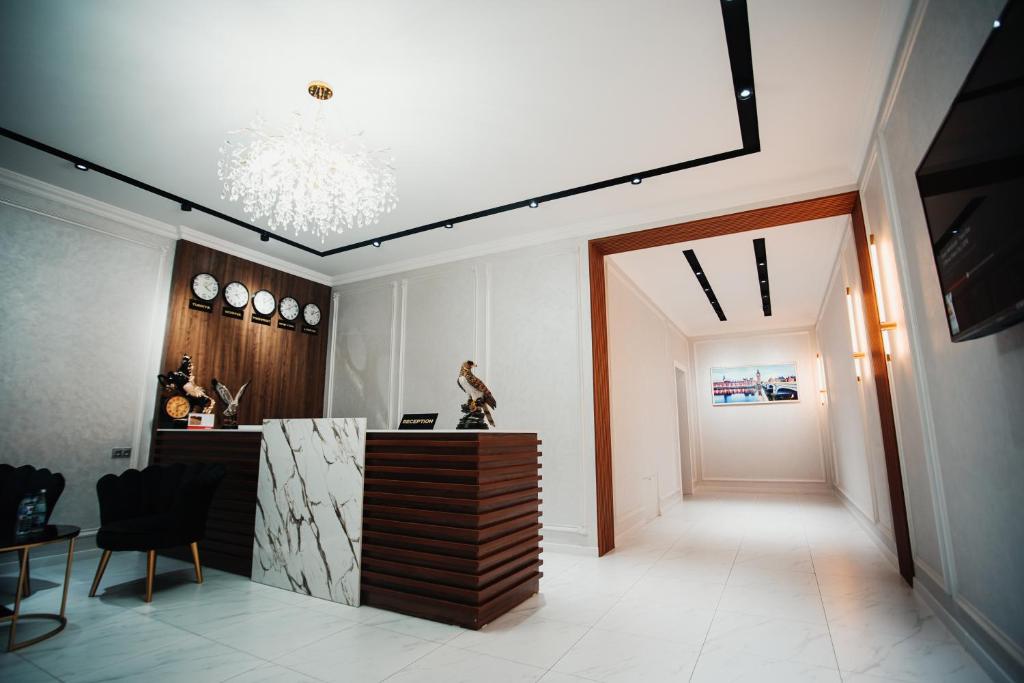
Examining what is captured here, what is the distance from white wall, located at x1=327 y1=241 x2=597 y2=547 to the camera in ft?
16.6

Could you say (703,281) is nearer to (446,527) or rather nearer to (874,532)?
(874,532)

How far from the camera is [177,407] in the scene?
17.1 ft

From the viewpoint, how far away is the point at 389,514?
323 centimetres

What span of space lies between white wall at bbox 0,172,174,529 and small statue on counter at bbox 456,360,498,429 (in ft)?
12.3

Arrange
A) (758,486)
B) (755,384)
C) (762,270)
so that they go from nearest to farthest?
(762,270)
(758,486)
(755,384)

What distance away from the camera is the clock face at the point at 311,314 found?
6.90 m

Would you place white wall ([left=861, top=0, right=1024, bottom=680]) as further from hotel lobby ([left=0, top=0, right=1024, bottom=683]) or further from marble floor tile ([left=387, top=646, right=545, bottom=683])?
marble floor tile ([left=387, top=646, right=545, bottom=683])

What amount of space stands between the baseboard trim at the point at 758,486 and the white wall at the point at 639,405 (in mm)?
1708

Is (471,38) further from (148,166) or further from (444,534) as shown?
(148,166)

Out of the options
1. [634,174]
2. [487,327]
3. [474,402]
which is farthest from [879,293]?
[487,327]

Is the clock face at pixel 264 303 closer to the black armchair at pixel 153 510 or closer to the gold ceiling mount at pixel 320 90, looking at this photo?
the black armchair at pixel 153 510

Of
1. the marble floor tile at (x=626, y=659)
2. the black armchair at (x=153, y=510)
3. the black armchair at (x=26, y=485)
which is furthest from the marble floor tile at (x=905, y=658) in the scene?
the black armchair at (x=26, y=485)

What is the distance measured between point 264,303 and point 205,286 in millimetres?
744

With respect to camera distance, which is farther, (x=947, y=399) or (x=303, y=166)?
(x=303, y=166)
